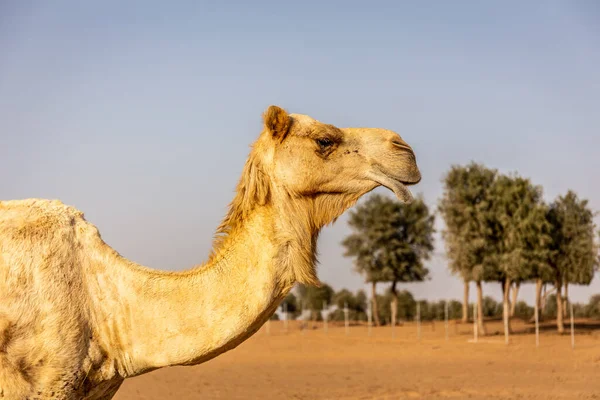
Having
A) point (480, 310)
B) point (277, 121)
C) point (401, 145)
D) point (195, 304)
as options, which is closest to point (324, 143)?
point (277, 121)

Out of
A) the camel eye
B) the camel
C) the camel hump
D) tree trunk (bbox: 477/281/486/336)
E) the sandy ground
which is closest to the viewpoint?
the camel

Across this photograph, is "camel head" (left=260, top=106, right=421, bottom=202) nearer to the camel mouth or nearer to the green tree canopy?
the camel mouth

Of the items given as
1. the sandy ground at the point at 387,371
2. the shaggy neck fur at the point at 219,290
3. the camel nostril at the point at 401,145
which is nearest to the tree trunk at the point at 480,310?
the sandy ground at the point at 387,371

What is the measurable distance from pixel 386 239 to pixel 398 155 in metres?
46.6

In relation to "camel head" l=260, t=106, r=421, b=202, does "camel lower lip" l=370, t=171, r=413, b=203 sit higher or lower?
lower

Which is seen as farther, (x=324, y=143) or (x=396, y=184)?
(x=324, y=143)

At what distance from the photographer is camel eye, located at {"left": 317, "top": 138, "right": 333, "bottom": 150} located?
4.61 m

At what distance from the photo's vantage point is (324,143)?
4.62m

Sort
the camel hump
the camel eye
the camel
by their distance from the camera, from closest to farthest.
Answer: the camel, the camel hump, the camel eye

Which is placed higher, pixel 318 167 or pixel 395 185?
pixel 318 167

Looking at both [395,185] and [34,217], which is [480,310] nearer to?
[395,185]

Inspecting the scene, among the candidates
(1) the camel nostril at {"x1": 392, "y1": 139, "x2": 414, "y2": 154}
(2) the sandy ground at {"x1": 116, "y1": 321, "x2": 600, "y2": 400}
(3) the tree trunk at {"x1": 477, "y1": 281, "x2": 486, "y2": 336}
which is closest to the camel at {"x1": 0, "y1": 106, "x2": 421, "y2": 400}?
(1) the camel nostril at {"x1": 392, "y1": 139, "x2": 414, "y2": 154}

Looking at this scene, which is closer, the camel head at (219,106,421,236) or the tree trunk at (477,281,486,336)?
the camel head at (219,106,421,236)

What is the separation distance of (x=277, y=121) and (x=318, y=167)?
36 centimetres
